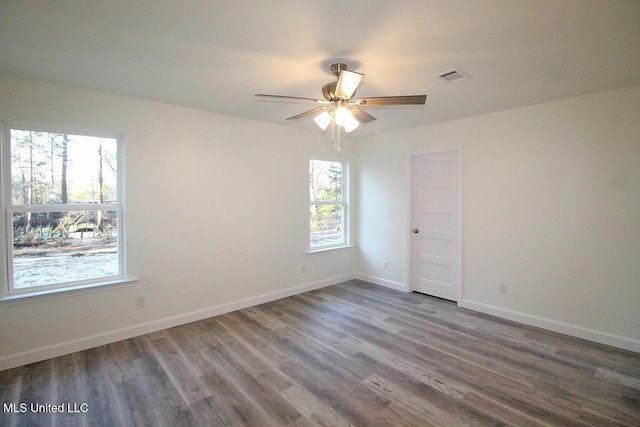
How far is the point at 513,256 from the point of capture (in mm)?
3508

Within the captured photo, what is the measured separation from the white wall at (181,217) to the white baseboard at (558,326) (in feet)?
7.74

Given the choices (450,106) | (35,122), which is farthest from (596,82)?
(35,122)

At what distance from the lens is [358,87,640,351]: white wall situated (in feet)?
9.30

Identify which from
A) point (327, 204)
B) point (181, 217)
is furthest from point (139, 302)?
point (327, 204)

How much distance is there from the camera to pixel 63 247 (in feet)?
9.37

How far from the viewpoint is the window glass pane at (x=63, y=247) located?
268 cm

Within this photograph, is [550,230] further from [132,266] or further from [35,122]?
[35,122]

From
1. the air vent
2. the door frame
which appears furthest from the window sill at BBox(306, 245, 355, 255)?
the air vent

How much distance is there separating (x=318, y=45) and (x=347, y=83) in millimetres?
319

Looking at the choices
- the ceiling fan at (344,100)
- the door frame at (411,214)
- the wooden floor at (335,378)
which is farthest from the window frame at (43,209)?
the door frame at (411,214)

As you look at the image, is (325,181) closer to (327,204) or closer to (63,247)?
(327,204)

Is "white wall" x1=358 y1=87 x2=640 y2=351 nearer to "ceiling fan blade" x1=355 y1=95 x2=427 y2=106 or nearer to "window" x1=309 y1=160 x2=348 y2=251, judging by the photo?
"window" x1=309 y1=160 x2=348 y2=251

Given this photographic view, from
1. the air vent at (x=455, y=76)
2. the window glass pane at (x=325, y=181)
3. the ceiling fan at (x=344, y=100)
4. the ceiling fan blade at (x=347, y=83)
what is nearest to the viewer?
the ceiling fan blade at (x=347, y=83)

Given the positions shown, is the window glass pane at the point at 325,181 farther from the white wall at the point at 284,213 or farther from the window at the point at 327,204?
the white wall at the point at 284,213
